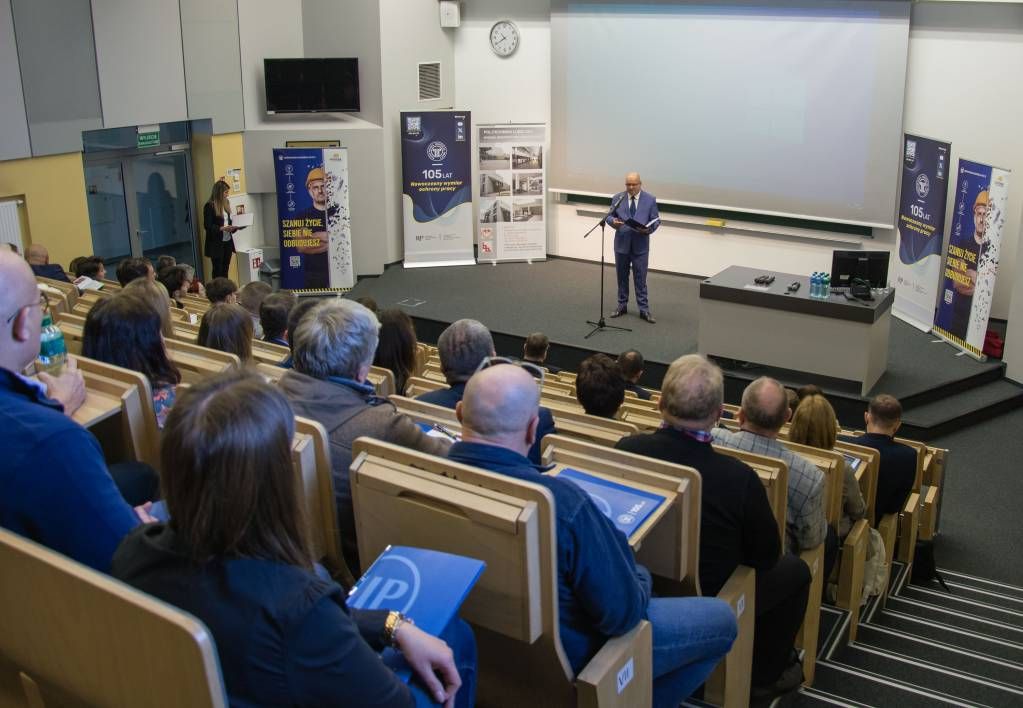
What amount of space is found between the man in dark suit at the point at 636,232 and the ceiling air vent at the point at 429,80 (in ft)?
11.6

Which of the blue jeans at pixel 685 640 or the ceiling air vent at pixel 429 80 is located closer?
the blue jeans at pixel 685 640

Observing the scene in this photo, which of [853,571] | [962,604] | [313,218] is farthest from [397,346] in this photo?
[313,218]

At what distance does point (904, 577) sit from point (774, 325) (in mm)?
3033

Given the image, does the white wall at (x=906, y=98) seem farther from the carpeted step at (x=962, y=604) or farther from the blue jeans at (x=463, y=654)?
the blue jeans at (x=463, y=654)

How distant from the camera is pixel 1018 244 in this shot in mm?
8648

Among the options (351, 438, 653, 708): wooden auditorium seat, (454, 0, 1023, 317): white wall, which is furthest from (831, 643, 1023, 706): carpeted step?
(454, 0, 1023, 317): white wall

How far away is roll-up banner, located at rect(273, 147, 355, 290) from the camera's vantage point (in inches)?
438

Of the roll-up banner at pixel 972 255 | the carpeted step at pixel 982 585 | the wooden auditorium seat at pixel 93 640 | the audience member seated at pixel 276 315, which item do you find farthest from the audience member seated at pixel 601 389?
the roll-up banner at pixel 972 255

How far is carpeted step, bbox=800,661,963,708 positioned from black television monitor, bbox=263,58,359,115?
924 cm

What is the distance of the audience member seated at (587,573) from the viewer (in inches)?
→ 89.7

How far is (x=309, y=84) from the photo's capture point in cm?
1139

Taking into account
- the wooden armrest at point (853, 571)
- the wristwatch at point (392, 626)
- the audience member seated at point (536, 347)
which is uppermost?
the wristwatch at point (392, 626)

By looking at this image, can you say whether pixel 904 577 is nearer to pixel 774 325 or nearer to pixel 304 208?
pixel 774 325

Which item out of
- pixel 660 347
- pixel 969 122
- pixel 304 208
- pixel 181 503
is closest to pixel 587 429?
pixel 181 503
